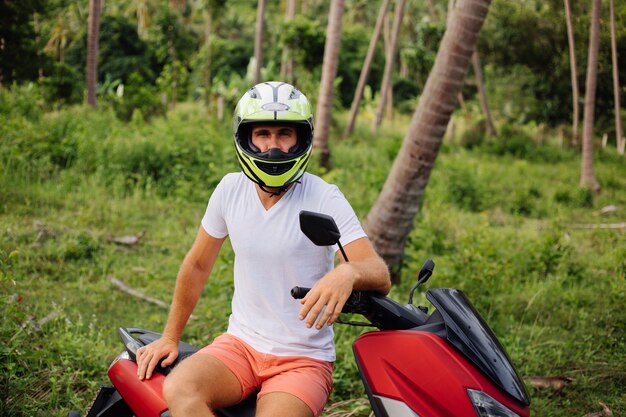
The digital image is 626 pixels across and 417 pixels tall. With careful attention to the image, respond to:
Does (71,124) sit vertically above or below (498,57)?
below

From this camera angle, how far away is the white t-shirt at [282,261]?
2.64 m

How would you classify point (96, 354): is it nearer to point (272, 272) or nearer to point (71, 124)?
point (272, 272)

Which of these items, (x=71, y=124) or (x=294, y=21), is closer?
(x=71, y=124)


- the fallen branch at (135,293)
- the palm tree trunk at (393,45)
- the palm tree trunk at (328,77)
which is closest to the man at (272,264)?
the fallen branch at (135,293)

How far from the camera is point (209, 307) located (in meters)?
5.82

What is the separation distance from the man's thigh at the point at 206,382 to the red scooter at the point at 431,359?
543 millimetres

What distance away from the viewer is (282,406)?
2391 millimetres

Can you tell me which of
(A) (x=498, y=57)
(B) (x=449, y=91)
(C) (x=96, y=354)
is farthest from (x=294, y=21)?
(C) (x=96, y=354)

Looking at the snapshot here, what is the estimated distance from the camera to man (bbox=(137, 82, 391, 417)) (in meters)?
2.54

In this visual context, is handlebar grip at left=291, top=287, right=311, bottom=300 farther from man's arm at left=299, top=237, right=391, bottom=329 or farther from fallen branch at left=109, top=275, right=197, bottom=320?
fallen branch at left=109, top=275, right=197, bottom=320

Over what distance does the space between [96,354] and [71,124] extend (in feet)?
23.9

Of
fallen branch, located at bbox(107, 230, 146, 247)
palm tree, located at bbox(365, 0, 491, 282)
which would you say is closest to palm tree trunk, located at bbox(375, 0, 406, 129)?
palm tree, located at bbox(365, 0, 491, 282)

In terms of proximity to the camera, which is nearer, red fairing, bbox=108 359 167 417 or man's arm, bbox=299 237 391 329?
man's arm, bbox=299 237 391 329

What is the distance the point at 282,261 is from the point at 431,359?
769 mm
